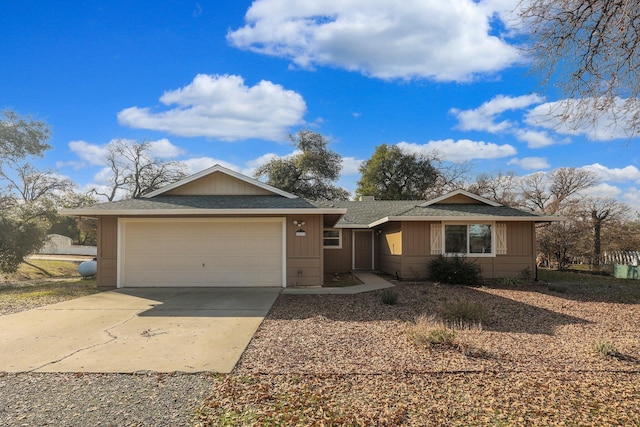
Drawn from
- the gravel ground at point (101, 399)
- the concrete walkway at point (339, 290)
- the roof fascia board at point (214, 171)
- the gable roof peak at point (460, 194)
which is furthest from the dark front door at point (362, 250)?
the gravel ground at point (101, 399)

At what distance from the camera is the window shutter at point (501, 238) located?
1407 centimetres

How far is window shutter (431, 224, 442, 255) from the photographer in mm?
14016

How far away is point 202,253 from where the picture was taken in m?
11.6

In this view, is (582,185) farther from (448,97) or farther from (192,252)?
(192,252)

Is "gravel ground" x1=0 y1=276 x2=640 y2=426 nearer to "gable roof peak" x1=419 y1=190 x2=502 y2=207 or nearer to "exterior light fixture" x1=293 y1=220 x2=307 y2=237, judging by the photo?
"exterior light fixture" x1=293 y1=220 x2=307 y2=237

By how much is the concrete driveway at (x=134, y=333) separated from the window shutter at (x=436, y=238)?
6.68 m

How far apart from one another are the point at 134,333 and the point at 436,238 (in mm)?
10568

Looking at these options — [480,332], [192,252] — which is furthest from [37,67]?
[480,332]

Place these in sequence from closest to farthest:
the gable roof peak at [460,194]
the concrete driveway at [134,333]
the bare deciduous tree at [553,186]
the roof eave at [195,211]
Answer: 1. the concrete driveway at [134,333]
2. the roof eave at [195,211]
3. the gable roof peak at [460,194]
4. the bare deciduous tree at [553,186]

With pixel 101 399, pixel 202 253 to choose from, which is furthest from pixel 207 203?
pixel 101 399

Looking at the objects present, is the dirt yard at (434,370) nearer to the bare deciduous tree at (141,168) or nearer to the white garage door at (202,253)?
the white garage door at (202,253)

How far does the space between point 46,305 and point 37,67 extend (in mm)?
8367

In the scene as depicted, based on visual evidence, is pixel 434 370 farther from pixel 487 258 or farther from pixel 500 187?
pixel 500 187

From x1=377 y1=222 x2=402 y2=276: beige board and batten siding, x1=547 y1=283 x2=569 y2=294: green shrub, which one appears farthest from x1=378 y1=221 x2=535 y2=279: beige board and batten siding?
x1=547 y1=283 x2=569 y2=294: green shrub
